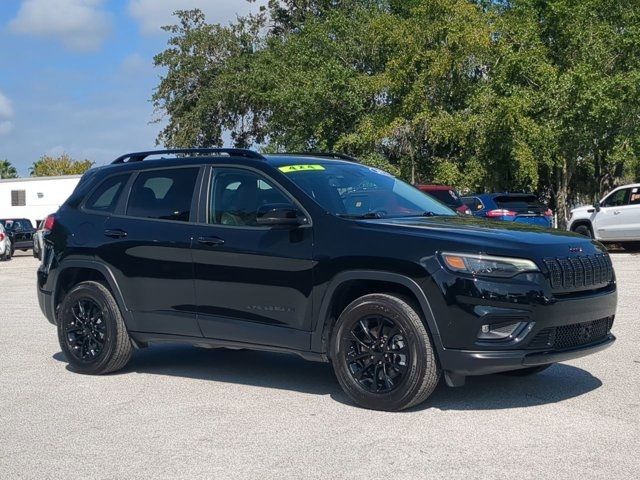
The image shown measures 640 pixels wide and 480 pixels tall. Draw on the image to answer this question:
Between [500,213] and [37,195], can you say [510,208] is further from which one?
[37,195]

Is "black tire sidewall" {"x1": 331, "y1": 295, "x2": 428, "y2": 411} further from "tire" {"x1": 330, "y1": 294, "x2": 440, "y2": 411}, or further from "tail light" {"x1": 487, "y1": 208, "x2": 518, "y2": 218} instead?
"tail light" {"x1": 487, "y1": 208, "x2": 518, "y2": 218}

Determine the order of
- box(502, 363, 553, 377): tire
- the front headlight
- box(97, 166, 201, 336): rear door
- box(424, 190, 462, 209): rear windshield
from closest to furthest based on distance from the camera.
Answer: the front headlight → box(502, 363, 553, 377): tire → box(97, 166, 201, 336): rear door → box(424, 190, 462, 209): rear windshield

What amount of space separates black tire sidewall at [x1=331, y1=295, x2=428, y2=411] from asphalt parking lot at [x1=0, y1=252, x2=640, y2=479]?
117 millimetres

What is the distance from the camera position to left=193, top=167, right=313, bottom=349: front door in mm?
6418

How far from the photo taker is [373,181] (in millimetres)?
7262

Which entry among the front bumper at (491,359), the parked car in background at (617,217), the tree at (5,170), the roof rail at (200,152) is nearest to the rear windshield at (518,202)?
the parked car in background at (617,217)

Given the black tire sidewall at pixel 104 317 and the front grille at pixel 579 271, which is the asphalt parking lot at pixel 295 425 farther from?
the front grille at pixel 579 271

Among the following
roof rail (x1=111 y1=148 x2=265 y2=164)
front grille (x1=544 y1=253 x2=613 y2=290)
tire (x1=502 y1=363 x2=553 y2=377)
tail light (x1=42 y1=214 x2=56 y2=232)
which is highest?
roof rail (x1=111 y1=148 x2=265 y2=164)

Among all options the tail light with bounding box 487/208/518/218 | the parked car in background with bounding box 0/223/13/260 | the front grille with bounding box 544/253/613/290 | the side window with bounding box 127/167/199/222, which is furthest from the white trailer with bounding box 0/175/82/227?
the front grille with bounding box 544/253/613/290

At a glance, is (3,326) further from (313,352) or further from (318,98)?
(318,98)

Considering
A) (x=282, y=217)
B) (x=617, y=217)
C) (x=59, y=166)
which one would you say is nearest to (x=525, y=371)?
(x=282, y=217)

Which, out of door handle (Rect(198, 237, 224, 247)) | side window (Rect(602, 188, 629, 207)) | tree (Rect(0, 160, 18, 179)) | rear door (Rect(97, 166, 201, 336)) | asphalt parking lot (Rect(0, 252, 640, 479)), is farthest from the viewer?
tree (Rect(0, 160, 18, 179))

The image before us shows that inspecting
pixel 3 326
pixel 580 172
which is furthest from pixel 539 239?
pixel 580 172

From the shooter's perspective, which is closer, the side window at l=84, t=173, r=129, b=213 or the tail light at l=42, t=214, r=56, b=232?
the side window at l=84, t=173, r=129, b=213
